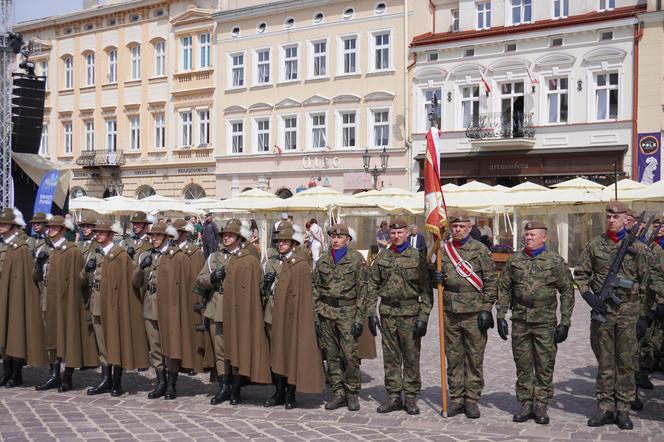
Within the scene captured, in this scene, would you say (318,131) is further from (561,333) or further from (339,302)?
(561,333)

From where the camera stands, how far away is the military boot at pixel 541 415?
772cm

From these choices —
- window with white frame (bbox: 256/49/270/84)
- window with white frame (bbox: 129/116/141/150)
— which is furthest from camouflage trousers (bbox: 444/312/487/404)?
window with white frame (bbox: 129/116/141/150)

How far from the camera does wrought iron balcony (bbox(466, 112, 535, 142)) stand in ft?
100

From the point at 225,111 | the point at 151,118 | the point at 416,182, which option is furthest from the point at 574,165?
the point at 151,118

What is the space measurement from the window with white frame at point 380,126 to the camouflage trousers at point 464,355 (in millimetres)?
26641

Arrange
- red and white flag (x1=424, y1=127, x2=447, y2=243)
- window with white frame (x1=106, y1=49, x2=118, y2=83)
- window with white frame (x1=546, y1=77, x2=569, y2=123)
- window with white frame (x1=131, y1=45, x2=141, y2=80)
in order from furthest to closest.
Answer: window with white frame (x1=106, y1=49, x2=118, y2=83)
window with white frame (x1=131, y1=45, x2=141, y2=80)
window with white frame (x1=546, y1=77, x2=569, y2=123)
red and white flag (x1=424, y1=127, x2=447, y2=243)

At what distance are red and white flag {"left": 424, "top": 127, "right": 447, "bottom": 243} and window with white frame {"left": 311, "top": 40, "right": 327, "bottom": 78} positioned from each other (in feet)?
92.1

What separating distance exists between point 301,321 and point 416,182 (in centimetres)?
2521

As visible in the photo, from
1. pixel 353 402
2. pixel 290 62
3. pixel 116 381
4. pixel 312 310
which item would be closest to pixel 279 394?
pixel 353 402

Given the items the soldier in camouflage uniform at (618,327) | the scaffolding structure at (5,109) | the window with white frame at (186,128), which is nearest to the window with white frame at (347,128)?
the window with white frame at (186,128)

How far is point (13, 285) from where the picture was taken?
32.5 ft

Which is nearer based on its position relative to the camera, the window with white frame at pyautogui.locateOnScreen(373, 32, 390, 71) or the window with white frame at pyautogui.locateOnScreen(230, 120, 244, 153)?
the window with white frame at pyautogui.locateOnScreen(373, 32, 390, 71)

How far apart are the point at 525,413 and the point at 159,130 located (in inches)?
1412

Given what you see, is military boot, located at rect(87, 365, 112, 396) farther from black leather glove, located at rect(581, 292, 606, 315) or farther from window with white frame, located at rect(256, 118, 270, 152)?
window with white frame, located at rect(256, 118, 270, 152)
